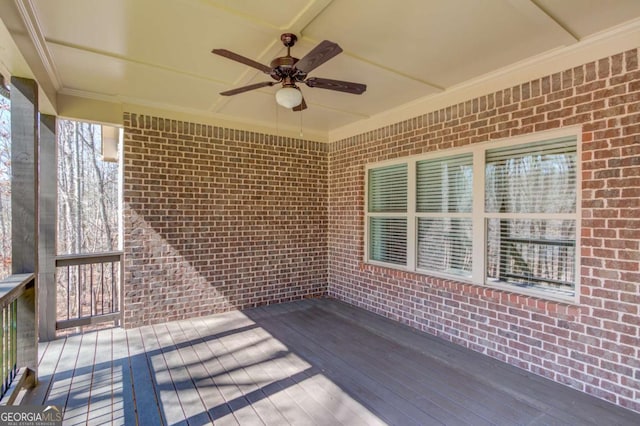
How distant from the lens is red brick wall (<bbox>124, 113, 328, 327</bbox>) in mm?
4199

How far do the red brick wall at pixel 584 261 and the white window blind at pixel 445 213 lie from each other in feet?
0.79

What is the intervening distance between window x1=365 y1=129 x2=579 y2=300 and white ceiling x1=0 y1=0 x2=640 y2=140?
906 millimetres

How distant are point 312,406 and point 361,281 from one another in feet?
8.85

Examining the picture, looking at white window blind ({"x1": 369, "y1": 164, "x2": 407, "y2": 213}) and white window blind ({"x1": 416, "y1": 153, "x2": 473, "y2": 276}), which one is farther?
white window blind ({"x1": 369, "y1": 164, "x2": 407, "y2": 213})

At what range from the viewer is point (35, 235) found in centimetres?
288

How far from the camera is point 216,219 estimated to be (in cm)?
471

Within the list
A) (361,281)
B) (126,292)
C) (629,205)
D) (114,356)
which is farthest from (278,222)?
(629,205)

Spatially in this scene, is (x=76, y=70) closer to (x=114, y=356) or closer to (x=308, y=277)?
(x=114, y=356)

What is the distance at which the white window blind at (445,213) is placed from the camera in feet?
12.2

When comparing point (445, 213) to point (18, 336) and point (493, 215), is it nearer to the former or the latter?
point (493, 215)

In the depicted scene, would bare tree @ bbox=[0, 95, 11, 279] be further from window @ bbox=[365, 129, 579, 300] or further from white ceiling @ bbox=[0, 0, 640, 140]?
window @ bbox=[365, 129, 579, 300]

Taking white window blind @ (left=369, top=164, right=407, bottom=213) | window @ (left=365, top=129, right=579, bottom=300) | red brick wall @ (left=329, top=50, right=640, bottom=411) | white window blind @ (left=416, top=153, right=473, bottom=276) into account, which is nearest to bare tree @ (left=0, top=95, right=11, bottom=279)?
white window blind @ (left=369, top=164, right=407, bottom=213)

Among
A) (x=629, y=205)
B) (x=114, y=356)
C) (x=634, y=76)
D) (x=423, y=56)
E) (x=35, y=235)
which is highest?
(x=423, y=56)

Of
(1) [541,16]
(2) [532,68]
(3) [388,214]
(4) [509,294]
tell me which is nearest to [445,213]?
(3) [388,214]
